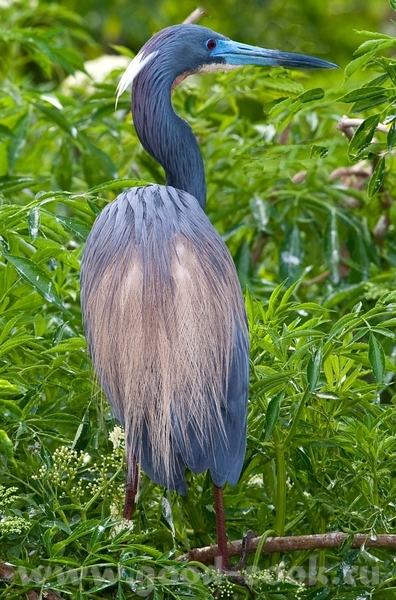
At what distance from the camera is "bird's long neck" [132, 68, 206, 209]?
2432mm

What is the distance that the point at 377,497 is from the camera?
2.05m

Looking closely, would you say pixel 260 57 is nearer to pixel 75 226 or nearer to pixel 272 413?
pixel 75 226

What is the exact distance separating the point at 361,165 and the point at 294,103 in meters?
1.35

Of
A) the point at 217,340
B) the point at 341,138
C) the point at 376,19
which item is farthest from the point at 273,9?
the point at 217,340

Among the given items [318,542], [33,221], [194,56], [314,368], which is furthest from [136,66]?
[318,542]

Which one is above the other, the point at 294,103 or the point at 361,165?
the point at 294,103

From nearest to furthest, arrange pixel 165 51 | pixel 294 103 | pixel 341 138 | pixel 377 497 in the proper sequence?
1. pixel 377 497
2. pixel 294 103
3. pixel 165 51
4. pixel 341 138

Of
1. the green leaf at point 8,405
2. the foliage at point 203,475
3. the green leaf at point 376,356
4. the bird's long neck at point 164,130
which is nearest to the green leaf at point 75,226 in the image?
the foliage at point 203,475

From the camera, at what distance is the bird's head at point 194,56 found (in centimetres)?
246

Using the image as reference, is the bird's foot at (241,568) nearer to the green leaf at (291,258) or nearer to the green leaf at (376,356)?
the green leaf at (376,356)

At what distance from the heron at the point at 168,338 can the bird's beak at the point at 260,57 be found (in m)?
0.55

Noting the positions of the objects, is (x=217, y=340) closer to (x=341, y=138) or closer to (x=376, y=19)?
(x=341, y=138)

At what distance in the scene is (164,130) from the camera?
2439 millimetres

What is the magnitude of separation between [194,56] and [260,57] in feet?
0.75
